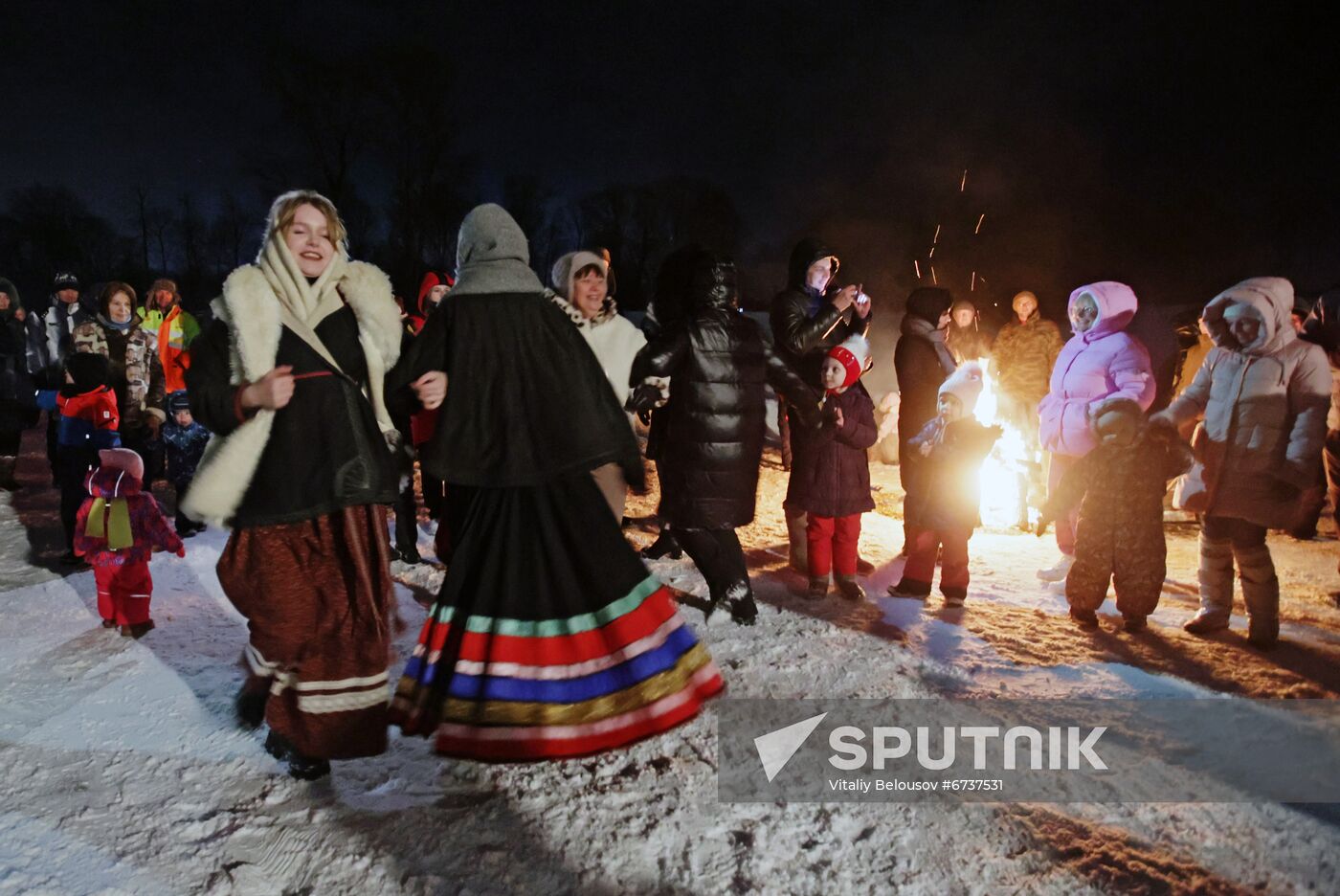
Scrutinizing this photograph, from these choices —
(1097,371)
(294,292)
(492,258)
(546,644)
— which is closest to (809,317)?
(1097,371)

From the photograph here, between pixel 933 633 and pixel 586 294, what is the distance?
9.21 ft

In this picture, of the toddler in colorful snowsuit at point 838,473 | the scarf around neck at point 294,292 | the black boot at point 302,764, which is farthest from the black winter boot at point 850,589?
the scarf around neck at point 294,292

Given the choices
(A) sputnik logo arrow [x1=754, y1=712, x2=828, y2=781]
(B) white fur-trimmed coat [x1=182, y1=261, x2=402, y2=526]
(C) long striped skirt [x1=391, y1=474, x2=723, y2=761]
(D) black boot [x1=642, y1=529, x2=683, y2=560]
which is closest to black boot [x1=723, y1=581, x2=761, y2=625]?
(A) sputnik logo arrow [x1=754, y1=712, x2=828, y2=781]

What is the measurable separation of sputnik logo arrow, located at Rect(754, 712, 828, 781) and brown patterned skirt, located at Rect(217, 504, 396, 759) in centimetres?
151

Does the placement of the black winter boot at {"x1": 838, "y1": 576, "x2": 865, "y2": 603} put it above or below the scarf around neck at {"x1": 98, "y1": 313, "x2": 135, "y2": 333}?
below

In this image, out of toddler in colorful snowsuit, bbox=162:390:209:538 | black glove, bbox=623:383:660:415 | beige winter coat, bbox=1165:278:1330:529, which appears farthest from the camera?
toddler in colorful snowsuit, bbox=162:390:209:538

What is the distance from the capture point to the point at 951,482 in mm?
4668

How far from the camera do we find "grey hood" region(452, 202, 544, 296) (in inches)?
120

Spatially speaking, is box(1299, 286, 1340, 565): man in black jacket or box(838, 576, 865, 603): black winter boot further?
box(1299, 286, 1340, 565): man in black jacket

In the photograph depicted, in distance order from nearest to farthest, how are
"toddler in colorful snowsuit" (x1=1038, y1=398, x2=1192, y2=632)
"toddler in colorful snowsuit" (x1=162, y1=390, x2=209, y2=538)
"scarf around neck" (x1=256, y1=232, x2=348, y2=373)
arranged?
"scarf around neck" (x1=256, y1=232, x2=348, y2=373) < "toddler in colorful snowsuit" (x1=1038, y1=398, x2=1192, y2=632) < "toddler in colorful snowsuit" (x1=162, y1=390, x2=209, y2=538)

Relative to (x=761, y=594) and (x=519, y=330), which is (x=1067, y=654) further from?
(x=519, y=330)

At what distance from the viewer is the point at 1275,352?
403 centimetres

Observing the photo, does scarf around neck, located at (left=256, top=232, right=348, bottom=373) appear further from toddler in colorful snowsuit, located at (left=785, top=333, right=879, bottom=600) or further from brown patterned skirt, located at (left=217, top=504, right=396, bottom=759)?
toddler in colorful snowsuit, located at (left=785, top=333, right=879, bottom=600)

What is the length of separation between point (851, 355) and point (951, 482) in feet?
3.40
